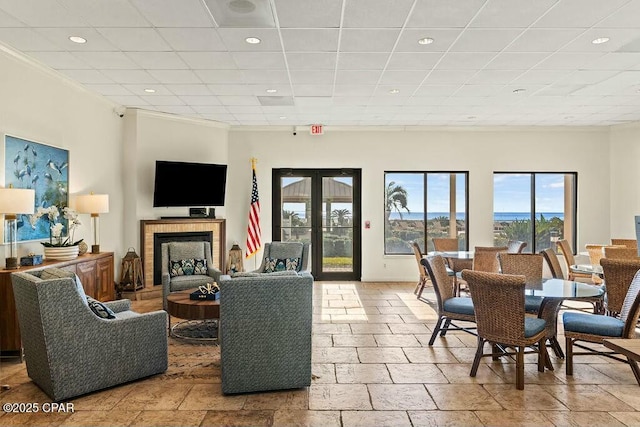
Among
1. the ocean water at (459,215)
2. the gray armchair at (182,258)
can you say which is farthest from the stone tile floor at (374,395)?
the ocean water at (459,215)

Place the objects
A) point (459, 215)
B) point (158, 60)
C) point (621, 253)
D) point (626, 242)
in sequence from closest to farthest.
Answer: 1. point (158, 60)
2. point (621, 253)
3. point (626, 242)
4. point (459, 215)

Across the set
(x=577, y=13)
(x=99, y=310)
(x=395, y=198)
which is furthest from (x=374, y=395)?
(x=395, y=198)

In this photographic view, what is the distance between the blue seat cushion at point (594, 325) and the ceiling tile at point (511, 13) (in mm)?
2685

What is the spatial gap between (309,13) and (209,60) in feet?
5.47

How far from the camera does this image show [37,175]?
512 centimetres

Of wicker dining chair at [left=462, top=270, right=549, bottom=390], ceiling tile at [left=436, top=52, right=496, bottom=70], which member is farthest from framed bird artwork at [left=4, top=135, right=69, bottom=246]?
ceiling tile at [left=436, top=52, right=496, bottom=70]

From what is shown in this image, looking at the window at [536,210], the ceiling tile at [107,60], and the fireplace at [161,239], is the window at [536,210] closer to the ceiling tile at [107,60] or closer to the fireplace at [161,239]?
the fireplace at [161,239]

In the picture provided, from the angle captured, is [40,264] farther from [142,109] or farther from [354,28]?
[354,28]

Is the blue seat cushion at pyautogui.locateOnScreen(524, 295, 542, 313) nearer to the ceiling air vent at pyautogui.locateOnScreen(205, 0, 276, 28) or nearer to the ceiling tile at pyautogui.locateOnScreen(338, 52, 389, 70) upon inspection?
the ceiling tile at pyautogui.locateOnScreen(338, 52, 389, 70)

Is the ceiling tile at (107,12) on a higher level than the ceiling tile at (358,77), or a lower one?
lower

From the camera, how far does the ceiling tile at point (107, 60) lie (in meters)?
4.70

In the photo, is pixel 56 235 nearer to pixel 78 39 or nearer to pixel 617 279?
pixel 78 39

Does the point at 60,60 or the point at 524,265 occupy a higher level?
the point at 60,60

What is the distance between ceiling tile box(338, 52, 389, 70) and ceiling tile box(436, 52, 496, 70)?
0.68 meters
